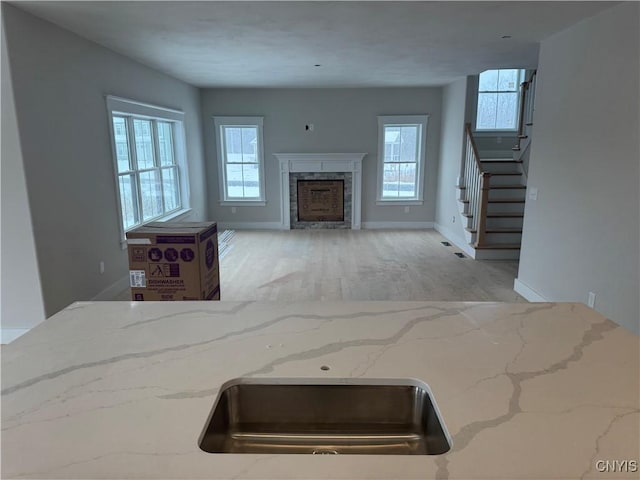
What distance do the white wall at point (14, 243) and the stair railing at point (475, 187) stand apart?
500cm

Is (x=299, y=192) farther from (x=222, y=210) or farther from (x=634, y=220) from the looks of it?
(x=634, y=220)

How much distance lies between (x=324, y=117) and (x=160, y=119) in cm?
302

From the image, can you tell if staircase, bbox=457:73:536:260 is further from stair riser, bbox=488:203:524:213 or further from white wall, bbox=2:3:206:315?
white wall, bbox=2:3:206:315

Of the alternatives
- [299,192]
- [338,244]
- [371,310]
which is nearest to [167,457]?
[371,310]

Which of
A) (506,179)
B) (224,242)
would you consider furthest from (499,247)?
(224,242)

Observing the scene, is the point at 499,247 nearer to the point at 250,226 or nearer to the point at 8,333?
the point at 250,226

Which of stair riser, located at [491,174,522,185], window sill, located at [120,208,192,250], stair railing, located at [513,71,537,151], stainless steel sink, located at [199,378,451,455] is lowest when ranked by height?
window sill, located at [120,208,192,250]

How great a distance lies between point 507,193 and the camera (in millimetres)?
6070

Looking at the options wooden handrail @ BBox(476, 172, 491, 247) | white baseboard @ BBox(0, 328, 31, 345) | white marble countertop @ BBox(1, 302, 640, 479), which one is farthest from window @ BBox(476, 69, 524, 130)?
white baseboard @ BBox(0, 328, 31, 345)

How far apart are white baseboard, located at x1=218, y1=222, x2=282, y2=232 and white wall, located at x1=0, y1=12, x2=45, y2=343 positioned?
191 inches

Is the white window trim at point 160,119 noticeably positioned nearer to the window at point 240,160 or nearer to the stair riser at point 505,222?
the window at point 240,160

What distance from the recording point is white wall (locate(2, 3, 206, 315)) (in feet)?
10.1

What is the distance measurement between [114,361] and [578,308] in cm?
157

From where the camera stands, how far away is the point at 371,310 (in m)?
1.54
